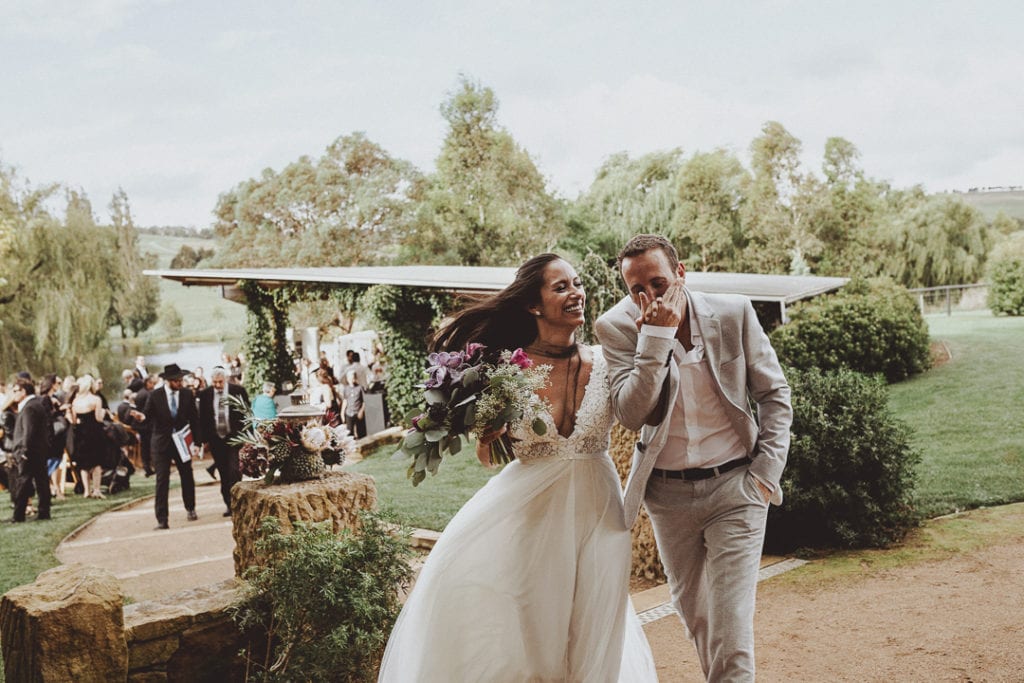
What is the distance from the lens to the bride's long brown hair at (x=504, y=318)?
360 cm

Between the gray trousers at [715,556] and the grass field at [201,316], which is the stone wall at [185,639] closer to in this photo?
the gray trousers at [715,556]

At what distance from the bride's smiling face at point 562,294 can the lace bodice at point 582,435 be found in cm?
30

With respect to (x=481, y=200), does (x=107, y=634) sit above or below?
below

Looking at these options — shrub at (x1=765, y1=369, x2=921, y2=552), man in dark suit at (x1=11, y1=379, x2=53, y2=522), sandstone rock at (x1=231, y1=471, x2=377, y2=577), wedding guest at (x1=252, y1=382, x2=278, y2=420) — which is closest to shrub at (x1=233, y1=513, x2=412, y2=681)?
sandstone rock at (x1=231, y1=471, x2=377, y2=577)

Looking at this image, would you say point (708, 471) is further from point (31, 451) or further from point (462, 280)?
point (462, 280)

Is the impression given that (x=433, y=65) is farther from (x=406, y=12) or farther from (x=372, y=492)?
(x=372, y=492)

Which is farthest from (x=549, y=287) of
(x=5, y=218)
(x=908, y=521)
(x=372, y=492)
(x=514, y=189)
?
(x=514, y=189)

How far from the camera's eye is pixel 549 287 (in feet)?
11.6

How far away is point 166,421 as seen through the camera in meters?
10.3

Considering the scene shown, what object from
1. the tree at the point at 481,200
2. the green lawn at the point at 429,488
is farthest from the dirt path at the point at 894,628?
the tree at the point at 481,200

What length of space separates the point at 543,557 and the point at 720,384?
3.35 ft

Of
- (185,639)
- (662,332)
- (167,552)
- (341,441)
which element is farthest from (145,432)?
(662,332)

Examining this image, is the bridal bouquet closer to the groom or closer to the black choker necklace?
the black choker necklace

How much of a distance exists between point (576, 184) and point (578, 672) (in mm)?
43624
